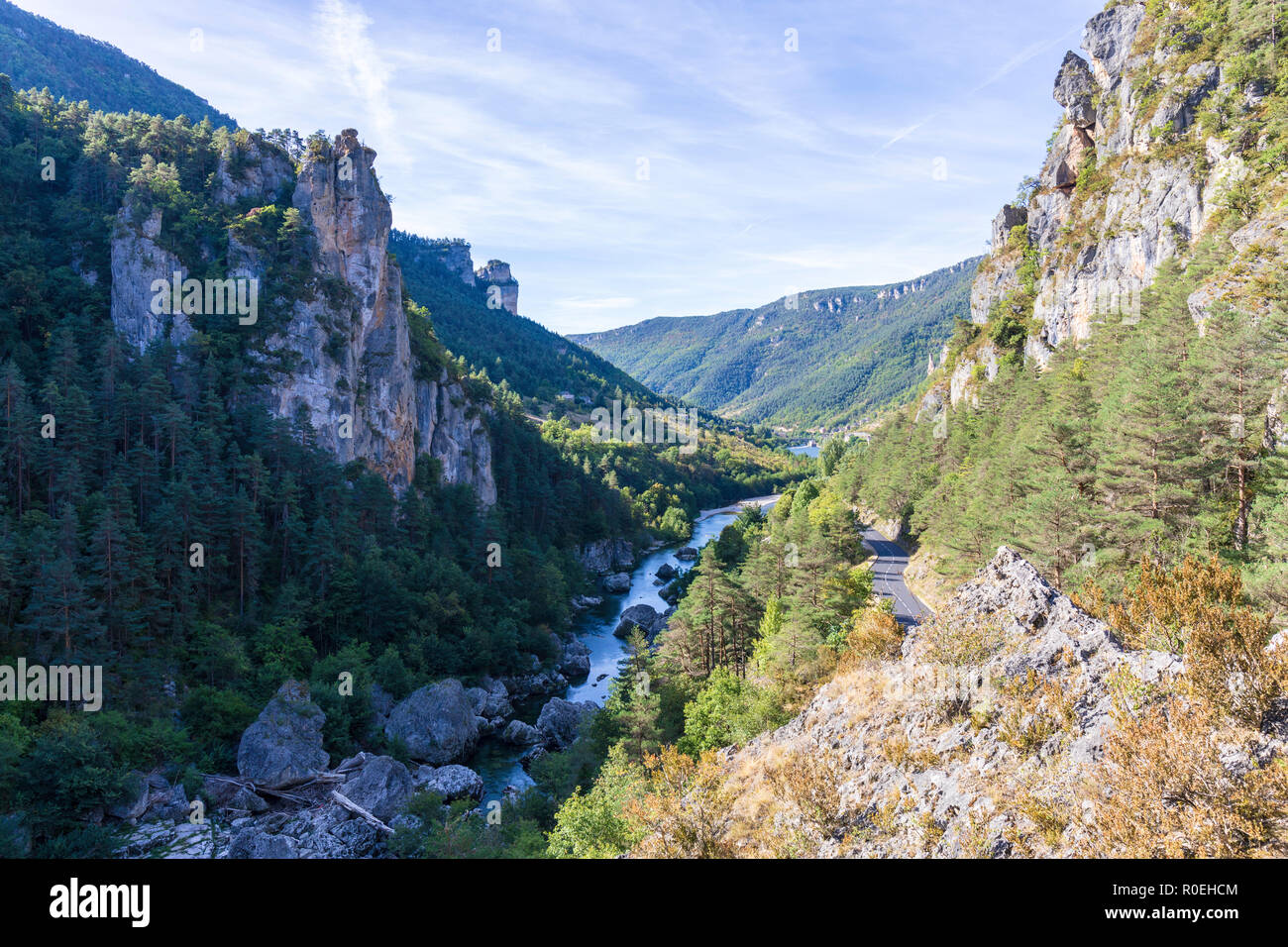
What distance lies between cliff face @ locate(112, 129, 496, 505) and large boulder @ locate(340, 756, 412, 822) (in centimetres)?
3337

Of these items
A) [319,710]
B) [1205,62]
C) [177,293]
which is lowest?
[319,710]

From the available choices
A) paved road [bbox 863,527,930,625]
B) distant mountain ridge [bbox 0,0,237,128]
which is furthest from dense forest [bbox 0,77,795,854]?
distant mountain ridge [bbox 0,0,237,128]

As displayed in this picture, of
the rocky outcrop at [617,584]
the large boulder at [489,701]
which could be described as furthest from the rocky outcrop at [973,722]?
the rocky outcrop at [617,584]

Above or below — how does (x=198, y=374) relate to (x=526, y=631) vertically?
Answer: above

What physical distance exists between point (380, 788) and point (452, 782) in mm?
3956

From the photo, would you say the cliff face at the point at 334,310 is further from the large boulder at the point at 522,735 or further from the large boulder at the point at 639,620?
the large boulder at the point at 522,735

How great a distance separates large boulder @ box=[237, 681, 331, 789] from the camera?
32.4m

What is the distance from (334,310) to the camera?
61719 millimetres

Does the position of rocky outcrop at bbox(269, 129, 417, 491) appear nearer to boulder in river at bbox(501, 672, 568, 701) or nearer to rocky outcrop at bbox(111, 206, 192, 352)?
rocky outcrop at bbox(111, 206, 192, 352)

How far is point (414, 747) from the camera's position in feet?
127

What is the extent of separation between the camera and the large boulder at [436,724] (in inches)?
1539
